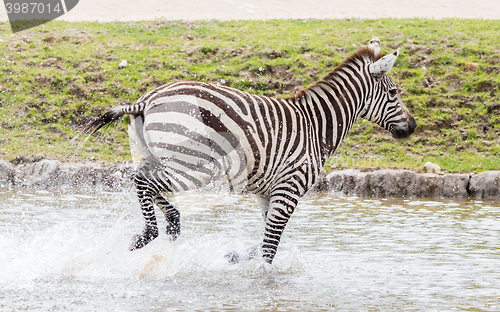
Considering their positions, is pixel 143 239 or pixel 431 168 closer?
pixel 143 239

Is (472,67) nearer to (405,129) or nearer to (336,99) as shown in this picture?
(405,129)

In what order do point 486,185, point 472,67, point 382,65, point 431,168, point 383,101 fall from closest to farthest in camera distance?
point 382,65, point 383,101, point 486,185, point 431,168, point 472,67

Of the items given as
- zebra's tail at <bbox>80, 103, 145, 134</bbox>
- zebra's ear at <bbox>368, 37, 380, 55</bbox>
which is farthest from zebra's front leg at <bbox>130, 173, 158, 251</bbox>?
zebra's ear at <bbox>368, 37, 380, 55</bbox>

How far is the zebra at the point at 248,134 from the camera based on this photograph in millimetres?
4973

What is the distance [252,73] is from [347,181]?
515 centimetres

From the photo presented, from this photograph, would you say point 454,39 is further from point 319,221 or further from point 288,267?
point 288,267

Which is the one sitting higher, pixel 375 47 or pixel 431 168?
pixel 375 47

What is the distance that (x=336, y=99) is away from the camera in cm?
573

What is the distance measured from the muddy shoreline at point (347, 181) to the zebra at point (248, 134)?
4241mm

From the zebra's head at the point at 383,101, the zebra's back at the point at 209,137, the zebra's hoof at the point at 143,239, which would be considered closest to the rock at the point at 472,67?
the zebra's head at the point at 383,101

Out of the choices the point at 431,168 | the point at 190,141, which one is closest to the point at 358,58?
the point at 190,141

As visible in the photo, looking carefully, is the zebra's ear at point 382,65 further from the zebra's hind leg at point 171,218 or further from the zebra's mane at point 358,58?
the zebra's hind leg at point 171,218

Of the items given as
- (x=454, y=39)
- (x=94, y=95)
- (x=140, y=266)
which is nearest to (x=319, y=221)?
(x=140, y=266)

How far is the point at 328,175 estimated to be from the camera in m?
10.4
